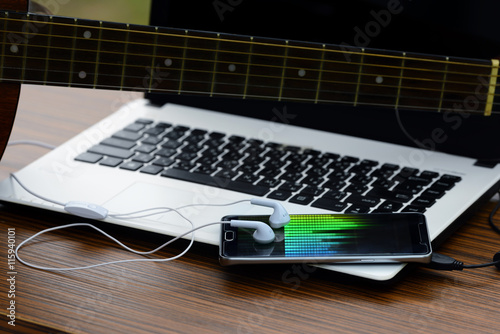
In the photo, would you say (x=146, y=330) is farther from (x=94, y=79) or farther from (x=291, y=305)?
(x=94, y=79)

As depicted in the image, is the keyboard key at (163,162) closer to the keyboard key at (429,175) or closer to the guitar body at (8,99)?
the guitar body at (8,99)

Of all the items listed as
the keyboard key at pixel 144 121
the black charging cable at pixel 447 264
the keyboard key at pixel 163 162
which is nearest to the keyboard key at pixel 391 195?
the black charging cable at pixel 447 264

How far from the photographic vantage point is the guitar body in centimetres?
80

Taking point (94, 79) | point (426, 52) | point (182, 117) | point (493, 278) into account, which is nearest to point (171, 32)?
point (94, 79)

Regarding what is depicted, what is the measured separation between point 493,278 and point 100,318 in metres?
0.40

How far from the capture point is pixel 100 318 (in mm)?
627

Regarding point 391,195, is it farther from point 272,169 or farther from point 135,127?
point 135,127

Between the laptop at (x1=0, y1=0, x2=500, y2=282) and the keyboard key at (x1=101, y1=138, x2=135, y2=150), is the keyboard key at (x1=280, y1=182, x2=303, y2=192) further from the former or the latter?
the keyboard key at (x1=101, y1=138, x2=135, y2=150)

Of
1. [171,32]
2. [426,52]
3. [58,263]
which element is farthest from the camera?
[426,52]

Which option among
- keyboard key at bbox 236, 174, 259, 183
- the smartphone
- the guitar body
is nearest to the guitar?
the guitar body

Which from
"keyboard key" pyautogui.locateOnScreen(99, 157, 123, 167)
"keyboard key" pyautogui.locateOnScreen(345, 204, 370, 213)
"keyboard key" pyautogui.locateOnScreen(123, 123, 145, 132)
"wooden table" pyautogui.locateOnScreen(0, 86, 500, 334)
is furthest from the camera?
"keyboard key" pyautogui.locateOnScreen(123, 123, 145, 132)

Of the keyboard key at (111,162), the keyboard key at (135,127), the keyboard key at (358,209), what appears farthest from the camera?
the keyboard key at (135,127)

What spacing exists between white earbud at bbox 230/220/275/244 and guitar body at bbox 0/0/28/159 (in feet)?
1.01

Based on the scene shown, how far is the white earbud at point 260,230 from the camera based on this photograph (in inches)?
27.5
